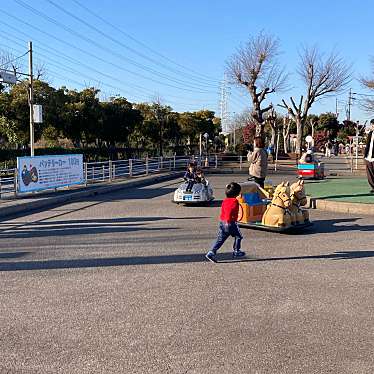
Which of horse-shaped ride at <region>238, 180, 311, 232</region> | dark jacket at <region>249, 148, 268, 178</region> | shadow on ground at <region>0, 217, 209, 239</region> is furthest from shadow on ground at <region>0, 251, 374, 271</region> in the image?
dark jacket at <region>249, 148, 268, 178</region>

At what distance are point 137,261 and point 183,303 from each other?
2.04 m

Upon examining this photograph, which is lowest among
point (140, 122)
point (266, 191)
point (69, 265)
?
point (69, 265)

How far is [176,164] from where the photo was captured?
3309 cm

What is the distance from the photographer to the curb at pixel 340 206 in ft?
38.7

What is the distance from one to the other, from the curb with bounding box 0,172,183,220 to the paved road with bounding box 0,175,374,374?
408 cm

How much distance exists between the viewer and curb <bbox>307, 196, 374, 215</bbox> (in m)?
11.8

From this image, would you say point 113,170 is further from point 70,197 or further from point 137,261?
point 137,261

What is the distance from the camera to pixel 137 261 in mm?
7078

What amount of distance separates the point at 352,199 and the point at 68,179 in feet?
34.6

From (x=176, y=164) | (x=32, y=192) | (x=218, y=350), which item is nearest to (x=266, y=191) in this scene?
(x=218, y=350)

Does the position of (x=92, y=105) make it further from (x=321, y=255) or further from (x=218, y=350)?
(x=218, y=350)

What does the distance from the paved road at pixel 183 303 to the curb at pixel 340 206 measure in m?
2.67

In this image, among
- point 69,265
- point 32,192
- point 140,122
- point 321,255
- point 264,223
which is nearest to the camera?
point 69,265

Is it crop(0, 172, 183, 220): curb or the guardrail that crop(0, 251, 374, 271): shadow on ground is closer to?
crop(0, 172, 183, 220): curb
